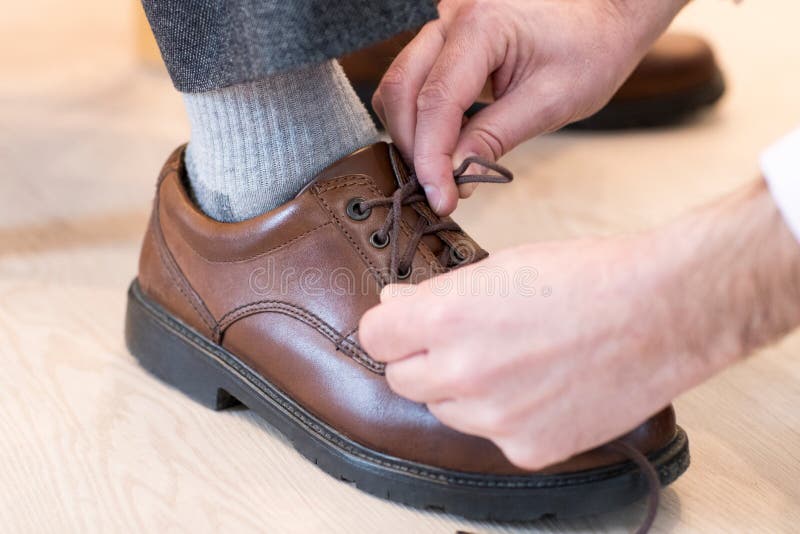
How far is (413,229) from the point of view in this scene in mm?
888

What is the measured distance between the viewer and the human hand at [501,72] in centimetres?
99

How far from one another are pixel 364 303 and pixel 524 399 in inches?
8.5

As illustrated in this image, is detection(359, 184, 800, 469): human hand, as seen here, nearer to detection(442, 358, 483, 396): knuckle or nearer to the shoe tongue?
detection(442, 358, 483, 396): knuckle

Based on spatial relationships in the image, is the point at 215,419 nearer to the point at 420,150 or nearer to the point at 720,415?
the point at 420,150

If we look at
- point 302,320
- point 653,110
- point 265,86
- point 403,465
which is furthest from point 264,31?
point 653,110

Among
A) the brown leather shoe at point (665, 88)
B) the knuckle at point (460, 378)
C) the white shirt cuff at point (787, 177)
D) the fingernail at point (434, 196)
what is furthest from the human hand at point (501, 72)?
the brown leather shoe at point (665, 88)

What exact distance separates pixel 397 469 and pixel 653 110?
1.25 m

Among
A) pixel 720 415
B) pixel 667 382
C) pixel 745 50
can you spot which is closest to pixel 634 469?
pixel 667 382

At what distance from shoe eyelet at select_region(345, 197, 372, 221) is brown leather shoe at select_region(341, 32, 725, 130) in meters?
1.04

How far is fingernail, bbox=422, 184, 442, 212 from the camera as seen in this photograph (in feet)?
2.99

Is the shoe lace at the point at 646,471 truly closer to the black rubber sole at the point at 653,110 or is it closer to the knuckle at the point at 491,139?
the knuckle at the point at 491,139

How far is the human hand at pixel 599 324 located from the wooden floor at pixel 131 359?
153 millimetres

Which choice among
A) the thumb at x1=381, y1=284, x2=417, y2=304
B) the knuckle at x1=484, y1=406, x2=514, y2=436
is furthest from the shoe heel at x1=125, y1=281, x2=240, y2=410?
the knuckle at x1=484, y1=406, x2=514, y2=436

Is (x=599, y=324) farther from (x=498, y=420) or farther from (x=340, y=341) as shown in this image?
(x=340, y=341)
